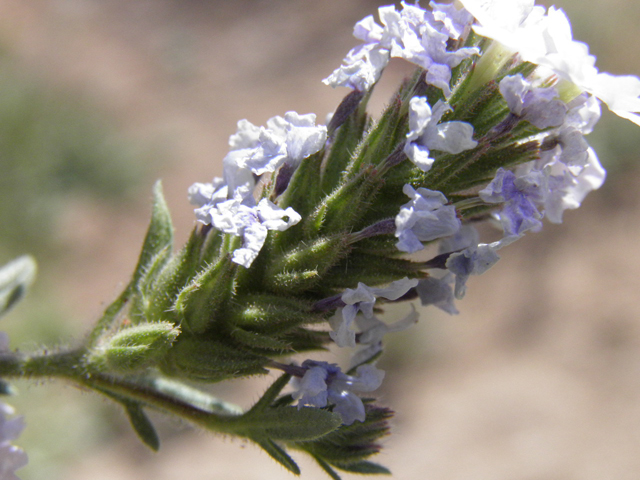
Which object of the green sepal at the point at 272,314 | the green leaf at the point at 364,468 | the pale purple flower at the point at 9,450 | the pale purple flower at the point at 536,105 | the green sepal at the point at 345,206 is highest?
the pale purple flower at the point at 536,105

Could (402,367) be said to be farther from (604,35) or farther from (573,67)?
(604,35)

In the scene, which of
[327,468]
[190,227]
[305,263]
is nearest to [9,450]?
[327,468]

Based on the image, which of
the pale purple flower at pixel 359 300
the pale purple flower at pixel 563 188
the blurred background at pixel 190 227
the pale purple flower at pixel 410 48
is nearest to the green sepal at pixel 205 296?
the pale purple flower at pixel 359 300

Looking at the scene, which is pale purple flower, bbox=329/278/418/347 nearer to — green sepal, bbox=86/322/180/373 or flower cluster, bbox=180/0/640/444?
flower cluster, bbox=180/0/640/444

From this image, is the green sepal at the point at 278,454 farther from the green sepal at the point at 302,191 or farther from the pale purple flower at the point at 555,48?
the pale purple flower at the point at 555,48

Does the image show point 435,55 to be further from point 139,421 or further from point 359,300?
point 139,421

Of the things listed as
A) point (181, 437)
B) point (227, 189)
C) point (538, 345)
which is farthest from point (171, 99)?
point (227, 189)
